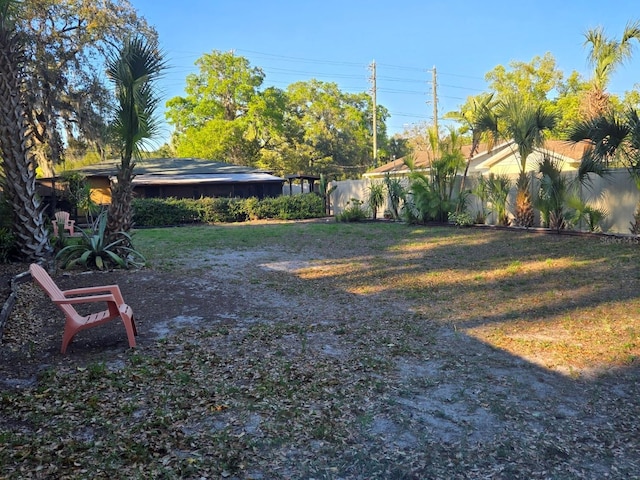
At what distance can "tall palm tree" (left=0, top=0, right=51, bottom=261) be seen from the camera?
26.6 ft

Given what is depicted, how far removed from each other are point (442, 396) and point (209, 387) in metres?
1.84

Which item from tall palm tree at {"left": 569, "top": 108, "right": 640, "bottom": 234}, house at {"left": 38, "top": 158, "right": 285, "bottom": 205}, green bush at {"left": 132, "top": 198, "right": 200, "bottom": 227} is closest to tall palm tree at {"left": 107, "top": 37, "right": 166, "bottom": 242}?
tall palm tree at {"left": 569, "top": 108, "right": 640, "bottom": 234}

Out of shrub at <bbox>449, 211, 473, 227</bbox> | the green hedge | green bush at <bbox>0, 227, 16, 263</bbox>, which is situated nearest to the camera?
→ green bush at <bbox>0, 227, 16, 263</bbox>

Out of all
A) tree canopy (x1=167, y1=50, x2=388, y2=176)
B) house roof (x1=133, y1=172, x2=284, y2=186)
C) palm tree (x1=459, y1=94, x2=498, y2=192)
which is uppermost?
tree canopy (x1=167, y1=50, x2=388, y2=176)

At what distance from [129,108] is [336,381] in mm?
6728

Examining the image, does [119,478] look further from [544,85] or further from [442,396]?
[544,85]

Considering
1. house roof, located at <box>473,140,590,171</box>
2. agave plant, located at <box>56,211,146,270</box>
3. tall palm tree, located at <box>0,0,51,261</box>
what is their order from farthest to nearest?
house roof, located at <box>473,140,590,171</box> → agave plant, located at <box>56,211,146,270</box> → tall palm tree, located at <box>0,0,51,261</box>

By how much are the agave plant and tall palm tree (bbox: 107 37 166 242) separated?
0.16 metres

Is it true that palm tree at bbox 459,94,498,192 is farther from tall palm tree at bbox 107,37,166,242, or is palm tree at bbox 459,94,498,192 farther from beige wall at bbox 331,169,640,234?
tall palm tree at bbox 107,37,166,242

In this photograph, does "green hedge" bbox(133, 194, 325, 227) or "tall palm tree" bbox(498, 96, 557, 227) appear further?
"green hedge" bbox(133, 194, 325, 227)

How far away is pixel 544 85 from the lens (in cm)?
3622

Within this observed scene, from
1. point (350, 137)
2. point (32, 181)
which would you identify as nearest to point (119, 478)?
point (32, 181)

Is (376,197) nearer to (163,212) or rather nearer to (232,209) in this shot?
(232,209)

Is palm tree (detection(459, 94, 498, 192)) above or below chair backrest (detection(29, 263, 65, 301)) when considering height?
above
